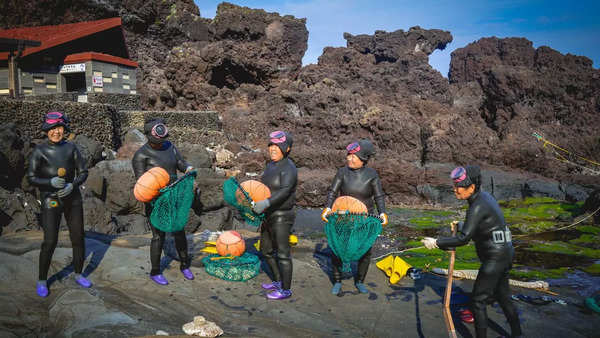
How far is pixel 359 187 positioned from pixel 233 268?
206 cm

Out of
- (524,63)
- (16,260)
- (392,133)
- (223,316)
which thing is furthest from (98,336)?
(524,63)

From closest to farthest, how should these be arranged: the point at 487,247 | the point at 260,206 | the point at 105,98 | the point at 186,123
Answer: the point at 487,247
the point at 260,206
the point at 105,98
the point at 186,123

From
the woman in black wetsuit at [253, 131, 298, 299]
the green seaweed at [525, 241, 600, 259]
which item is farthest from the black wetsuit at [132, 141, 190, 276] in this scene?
the green seaweed at [525, 241, 600, 259]

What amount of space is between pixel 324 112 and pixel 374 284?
1310 centimetres

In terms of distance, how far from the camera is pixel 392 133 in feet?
51.6

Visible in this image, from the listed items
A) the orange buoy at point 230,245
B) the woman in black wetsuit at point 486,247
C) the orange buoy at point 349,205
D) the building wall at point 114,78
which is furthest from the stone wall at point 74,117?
the woman in black wetsuit at point 486,247

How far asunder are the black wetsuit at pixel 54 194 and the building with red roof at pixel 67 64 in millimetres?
18040

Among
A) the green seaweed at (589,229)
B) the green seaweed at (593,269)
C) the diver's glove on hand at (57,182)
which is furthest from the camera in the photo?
the green seaweed at (589,229)

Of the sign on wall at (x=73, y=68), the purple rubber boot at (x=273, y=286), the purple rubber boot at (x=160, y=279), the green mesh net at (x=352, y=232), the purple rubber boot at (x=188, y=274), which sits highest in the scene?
the sign on wall at (x=73, y=68)

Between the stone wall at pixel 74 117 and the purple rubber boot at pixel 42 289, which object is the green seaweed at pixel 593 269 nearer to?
the purple rubber boot at pixel 42 289

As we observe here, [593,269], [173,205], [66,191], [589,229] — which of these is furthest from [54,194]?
[589,229]

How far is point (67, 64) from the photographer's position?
2025cm

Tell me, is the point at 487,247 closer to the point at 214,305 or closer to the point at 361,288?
the point at 361,288

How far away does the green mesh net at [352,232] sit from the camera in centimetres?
445
